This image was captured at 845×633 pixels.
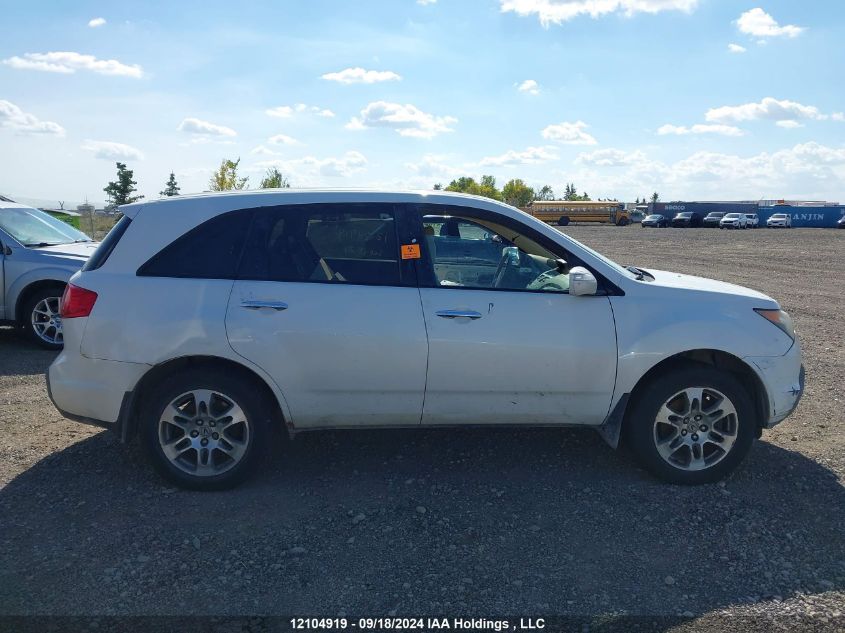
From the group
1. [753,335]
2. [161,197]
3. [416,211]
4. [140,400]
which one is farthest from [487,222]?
[140,400]

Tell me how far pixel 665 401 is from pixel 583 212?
71.5 m

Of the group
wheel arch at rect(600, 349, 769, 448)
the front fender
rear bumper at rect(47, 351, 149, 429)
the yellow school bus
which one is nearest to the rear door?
rear bumper at rect(47, 351, 149, 429)

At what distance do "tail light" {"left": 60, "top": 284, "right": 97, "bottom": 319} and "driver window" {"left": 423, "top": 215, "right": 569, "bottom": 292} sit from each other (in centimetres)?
214

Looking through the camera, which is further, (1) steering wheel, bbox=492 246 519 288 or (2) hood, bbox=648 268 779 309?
(2) hood, bbox=648 268 779 309

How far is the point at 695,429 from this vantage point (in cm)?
466

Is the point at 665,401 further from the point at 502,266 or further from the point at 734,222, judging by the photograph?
the point at 734,222

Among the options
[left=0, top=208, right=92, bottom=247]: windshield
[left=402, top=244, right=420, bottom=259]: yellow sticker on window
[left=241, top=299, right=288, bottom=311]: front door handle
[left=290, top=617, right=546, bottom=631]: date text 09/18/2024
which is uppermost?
[left=0, top=208, right=92, bottom=247]: windshield

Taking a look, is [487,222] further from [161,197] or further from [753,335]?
[161,197]

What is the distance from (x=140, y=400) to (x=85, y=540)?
3.08 feet

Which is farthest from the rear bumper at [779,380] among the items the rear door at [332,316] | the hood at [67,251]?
the hood at [67,251]

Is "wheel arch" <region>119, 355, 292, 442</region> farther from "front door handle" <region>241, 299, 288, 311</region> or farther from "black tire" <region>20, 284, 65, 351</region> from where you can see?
"black tire" <region>20, 284, 65, 351</region>

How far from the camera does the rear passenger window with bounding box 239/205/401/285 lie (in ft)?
14.9

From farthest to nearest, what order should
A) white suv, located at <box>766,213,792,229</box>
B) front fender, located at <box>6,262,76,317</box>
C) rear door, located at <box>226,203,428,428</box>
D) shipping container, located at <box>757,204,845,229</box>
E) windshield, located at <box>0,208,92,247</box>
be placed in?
shipping container, located at <box>757,204,845,229</box> → white suv, located at <box>766,213,792,229</box> → windshield, located at <box>0,208,92,247</box> → front fender, located at <box>6,262,76,317</box> → rear door, located at <box>226,203,428,428</box>

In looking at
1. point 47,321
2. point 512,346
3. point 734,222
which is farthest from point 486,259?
point 734,222
